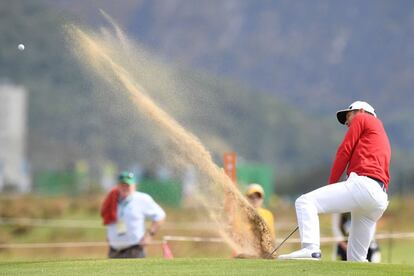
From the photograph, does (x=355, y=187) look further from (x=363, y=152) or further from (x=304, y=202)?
(x=304, y=202)

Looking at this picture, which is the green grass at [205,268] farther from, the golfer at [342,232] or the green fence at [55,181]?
the green fence at [55,181]

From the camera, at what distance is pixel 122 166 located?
13962cm

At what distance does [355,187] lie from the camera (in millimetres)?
15422

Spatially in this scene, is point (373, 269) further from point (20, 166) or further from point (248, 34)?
point (248, 34)

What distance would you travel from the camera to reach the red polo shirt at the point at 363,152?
15.6 meters

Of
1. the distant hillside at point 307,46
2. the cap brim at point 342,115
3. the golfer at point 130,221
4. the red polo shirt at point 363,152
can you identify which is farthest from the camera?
the distant hillside at point 307,46

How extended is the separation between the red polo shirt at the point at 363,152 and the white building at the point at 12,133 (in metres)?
111

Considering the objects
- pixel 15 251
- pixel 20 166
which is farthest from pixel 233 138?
pixel 15 251

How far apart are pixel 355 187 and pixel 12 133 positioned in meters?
130

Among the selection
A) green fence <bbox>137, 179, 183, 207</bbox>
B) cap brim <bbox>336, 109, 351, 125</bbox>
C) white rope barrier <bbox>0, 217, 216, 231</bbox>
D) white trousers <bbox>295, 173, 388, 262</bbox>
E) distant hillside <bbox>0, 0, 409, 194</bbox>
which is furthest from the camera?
distant hillside <bbox>0, 0, 409, 194</bbox>

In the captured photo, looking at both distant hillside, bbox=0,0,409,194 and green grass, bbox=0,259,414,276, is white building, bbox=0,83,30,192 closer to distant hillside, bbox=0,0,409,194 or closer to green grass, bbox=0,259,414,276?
distant hillside, bbox=0,0,409,194

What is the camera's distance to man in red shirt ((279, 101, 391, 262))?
1543 centimetres

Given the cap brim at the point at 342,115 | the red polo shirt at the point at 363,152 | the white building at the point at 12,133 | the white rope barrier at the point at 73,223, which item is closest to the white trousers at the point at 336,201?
the red polo shirt at the point at 363,152

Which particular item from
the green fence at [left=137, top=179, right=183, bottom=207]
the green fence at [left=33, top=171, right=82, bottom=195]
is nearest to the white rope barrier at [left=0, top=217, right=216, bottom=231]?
the green fence at [left=137, top=179, right=183, bottom=207]
